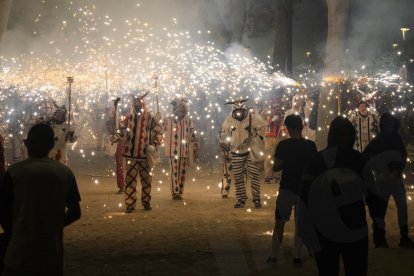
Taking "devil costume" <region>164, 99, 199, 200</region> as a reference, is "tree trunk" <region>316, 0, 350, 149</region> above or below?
above

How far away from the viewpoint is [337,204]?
5402mm

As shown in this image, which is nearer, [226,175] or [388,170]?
[388,170]

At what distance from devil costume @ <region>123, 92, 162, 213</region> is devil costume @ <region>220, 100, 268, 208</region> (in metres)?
1.51

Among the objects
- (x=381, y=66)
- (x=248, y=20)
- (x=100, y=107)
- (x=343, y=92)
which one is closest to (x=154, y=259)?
(x=343, y=92)

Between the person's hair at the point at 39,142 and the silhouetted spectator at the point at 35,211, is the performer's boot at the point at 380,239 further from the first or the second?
the person's hair at the point at 39,142

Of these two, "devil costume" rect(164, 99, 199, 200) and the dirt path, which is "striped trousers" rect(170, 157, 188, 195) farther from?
the dirt path

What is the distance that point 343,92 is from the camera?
20.7 metres

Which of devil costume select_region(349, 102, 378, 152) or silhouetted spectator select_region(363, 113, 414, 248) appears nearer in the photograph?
silhouetted spectator select_region(363, 113, 414, 248)

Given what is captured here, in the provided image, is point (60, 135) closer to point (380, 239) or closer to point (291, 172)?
point (291, 172)

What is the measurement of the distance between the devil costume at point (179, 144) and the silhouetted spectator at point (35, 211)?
8425 millimetres

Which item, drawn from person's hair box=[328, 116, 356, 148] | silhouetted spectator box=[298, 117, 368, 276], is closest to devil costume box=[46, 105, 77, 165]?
silhouetted spectator box=[298, 117, 368, 276]

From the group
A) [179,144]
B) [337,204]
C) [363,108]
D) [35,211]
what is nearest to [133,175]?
[179,144]

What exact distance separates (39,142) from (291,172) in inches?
137

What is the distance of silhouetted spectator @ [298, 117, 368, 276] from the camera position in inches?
206
